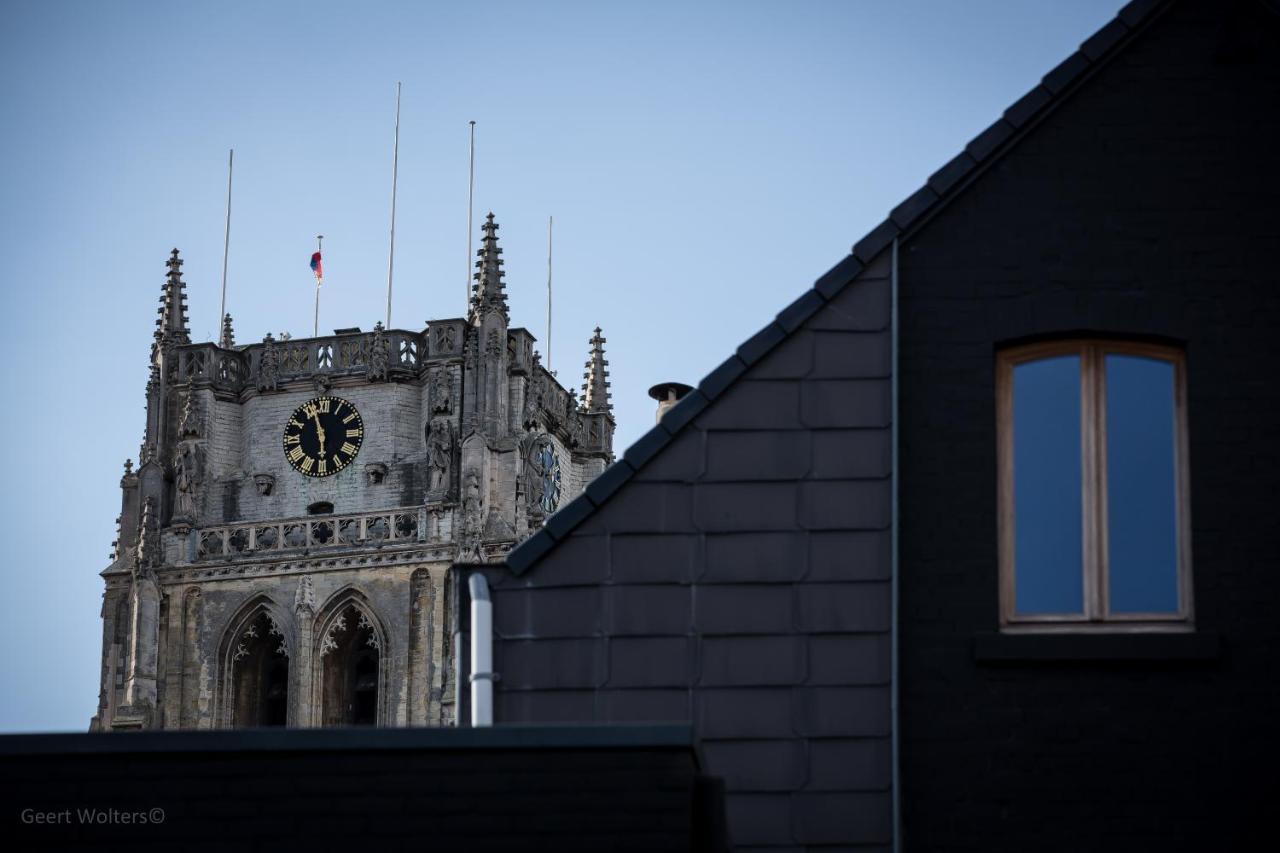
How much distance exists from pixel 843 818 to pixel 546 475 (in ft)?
259

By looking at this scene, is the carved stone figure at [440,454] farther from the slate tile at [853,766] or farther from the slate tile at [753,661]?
the slate tile at [853,766]

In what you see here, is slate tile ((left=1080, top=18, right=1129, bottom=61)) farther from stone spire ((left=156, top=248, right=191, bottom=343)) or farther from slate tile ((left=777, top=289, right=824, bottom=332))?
stone spire ((left=156, top=248, right=191, bottom=343))

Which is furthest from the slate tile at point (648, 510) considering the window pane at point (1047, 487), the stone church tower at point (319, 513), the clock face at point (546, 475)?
the clock face at point (546, 475)

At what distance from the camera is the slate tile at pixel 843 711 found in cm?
1608

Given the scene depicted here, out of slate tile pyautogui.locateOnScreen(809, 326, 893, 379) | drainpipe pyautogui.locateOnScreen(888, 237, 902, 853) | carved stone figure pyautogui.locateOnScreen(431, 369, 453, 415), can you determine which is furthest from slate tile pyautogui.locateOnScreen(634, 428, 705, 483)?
carved stone figure pyautogui.locateOnScreen(431, 369, 453, 415)

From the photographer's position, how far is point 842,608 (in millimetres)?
16250

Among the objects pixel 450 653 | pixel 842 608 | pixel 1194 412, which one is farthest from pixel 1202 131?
pixel 450 653

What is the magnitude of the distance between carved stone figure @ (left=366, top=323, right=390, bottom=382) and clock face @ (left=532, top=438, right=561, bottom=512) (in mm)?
5741

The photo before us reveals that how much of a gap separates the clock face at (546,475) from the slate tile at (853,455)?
75.9 meters

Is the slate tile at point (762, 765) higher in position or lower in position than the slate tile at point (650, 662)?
lower

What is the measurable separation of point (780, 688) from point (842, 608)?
0.57 m

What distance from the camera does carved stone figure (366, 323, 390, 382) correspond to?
310ft

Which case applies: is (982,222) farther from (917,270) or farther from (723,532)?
(723,532)

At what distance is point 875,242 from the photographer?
16875mm
